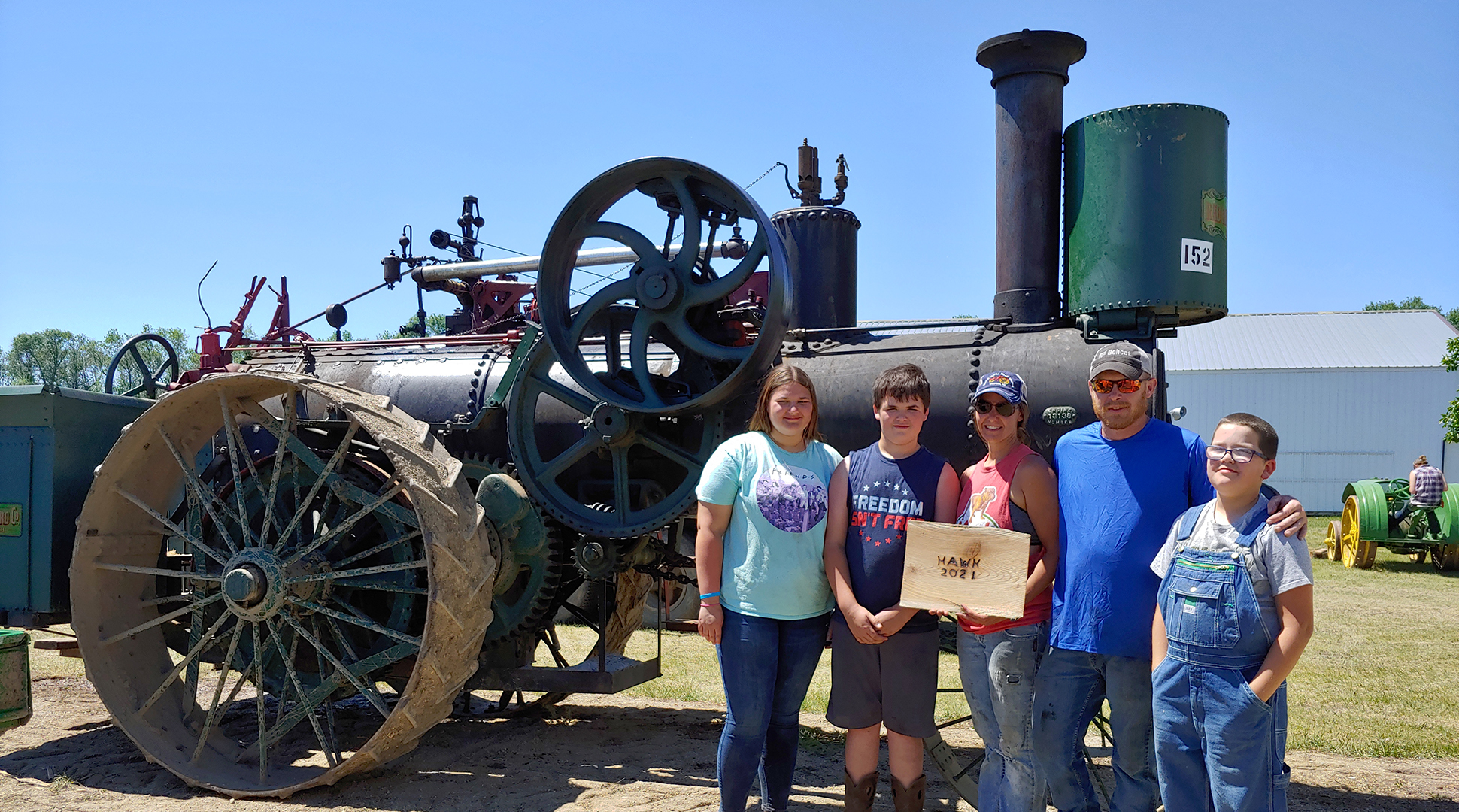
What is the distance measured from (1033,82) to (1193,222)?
93 centimetres

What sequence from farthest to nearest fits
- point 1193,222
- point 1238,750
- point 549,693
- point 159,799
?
point 549,693
point 159,799
point 1193,222
point 1238,750

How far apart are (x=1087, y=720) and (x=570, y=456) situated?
256cm

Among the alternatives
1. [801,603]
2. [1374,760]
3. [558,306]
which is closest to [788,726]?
[801,603]

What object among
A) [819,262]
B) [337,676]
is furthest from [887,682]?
[819,262]

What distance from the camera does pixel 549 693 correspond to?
627cm

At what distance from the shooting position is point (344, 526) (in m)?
4.52

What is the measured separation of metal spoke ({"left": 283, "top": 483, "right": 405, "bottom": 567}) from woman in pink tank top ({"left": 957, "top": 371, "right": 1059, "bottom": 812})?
8.04 ft

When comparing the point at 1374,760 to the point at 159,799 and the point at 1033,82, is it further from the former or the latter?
the point at 159,799

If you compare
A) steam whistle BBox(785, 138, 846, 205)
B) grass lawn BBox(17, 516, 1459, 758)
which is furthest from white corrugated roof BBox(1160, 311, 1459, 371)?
steam whistle BBox(785, 138, 846, 205)

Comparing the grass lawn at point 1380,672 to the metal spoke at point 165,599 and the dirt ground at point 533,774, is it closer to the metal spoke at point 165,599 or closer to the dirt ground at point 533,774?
the dirt ground at point 533,774

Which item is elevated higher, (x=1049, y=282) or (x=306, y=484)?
(x=1049, y=282)

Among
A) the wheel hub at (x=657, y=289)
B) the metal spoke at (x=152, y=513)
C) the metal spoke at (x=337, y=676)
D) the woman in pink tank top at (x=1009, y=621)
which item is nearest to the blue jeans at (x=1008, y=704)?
the woman in pink tank top at (x=1009, y=621)

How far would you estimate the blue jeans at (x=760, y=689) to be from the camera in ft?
11.1

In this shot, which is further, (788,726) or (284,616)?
(284,616)
